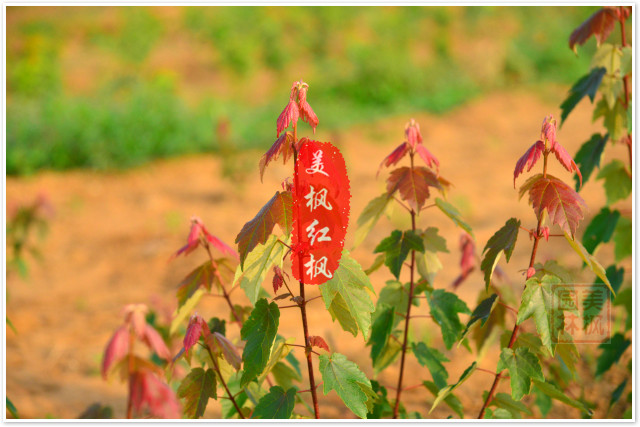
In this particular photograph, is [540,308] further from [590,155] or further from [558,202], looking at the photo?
[590,155]

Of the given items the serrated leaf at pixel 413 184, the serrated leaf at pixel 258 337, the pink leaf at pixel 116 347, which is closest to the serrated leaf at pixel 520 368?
the serrated leaf at pixel 413 184

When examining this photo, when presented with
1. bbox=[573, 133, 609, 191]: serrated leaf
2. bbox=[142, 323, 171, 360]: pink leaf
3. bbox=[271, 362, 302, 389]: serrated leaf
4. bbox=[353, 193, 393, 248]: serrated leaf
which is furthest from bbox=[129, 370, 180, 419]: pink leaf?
bbox=[573, 133, 609, 191]: serrated leaf

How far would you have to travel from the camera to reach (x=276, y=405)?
1.43m

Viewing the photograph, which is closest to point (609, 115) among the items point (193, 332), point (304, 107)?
point (304, 107)

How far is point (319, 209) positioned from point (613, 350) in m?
1.39

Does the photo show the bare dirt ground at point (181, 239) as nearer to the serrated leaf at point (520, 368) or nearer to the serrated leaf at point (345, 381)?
the serrated leaf at point (520, 368)

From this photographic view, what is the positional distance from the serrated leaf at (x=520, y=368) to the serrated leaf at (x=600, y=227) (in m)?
0.73

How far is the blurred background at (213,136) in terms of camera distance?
3.59 meters

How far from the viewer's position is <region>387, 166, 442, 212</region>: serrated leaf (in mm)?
1491

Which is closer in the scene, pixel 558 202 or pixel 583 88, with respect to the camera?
pixel 558 202

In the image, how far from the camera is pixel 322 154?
4.09 feet
